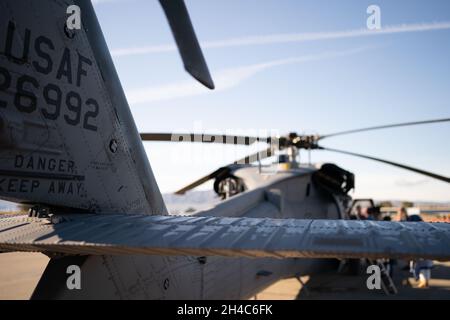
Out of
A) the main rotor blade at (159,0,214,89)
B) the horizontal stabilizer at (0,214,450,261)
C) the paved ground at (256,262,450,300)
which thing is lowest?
the paved ground at (256,262,450,300)

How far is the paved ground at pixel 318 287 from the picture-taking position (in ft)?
32.6

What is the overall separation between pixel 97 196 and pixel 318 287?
9.48 metres

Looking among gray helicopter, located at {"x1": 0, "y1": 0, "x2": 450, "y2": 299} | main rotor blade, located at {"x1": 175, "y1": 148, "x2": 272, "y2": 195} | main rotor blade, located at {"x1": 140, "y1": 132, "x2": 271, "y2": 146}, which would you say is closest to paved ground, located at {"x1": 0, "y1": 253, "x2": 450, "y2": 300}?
main rotor blade, located at {"x1": 175, "y1": 148, "x2": 272, "y2": 195}

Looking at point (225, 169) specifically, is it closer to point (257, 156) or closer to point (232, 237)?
point (257, 156)

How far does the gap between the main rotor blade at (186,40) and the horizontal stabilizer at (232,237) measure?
5.17 ft

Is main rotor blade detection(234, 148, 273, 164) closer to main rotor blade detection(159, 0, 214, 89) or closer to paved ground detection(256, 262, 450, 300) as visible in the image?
paved ground detection(256, 262, 450, 300)

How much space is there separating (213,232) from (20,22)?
2.19 meters

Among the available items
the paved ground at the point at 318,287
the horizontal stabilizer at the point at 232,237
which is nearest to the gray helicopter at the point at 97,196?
the horizontal stabilizer at the point at 232,237

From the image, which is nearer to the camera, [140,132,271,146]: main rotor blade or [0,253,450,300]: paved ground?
[140,132,271,146]: main rotor blade

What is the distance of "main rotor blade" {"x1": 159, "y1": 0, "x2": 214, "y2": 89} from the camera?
3.76m

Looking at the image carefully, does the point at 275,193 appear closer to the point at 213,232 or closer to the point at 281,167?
the point at 281,167

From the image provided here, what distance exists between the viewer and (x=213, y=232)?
262 cm

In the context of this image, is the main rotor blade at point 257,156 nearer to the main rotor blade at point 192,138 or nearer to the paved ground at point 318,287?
the main rotor blade at point 192,138

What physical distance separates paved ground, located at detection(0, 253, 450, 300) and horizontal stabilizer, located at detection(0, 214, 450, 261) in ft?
24.0
